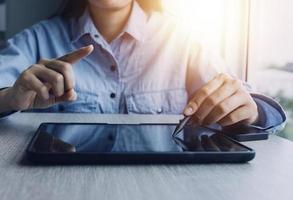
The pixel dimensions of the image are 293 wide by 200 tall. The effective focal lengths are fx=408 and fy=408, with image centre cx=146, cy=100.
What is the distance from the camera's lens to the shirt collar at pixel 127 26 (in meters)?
1.12

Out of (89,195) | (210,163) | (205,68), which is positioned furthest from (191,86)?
(89,195)

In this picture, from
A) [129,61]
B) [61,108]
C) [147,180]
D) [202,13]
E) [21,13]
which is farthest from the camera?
[202,13]

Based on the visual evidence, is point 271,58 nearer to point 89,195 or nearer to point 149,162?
point 149,162

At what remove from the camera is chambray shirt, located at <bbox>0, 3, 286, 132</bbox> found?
1052 millimetres

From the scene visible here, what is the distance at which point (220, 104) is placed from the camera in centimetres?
59

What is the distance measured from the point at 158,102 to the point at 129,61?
0.46 feet

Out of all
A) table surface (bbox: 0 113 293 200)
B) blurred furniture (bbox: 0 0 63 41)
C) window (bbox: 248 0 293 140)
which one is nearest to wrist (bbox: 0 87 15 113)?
table surface (bbox: 0 113 293 200)

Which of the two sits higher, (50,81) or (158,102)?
(50,81)

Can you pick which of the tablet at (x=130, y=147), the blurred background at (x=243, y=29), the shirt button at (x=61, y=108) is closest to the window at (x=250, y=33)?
the blurred background at (x=243, y=29)

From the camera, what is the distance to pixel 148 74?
1106mm

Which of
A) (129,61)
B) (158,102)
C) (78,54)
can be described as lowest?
(158,102)

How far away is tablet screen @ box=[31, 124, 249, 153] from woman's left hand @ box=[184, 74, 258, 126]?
0.09 ft

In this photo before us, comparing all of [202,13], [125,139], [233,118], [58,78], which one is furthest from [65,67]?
[202,13]

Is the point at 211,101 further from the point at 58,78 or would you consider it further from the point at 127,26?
the point at 127,26
